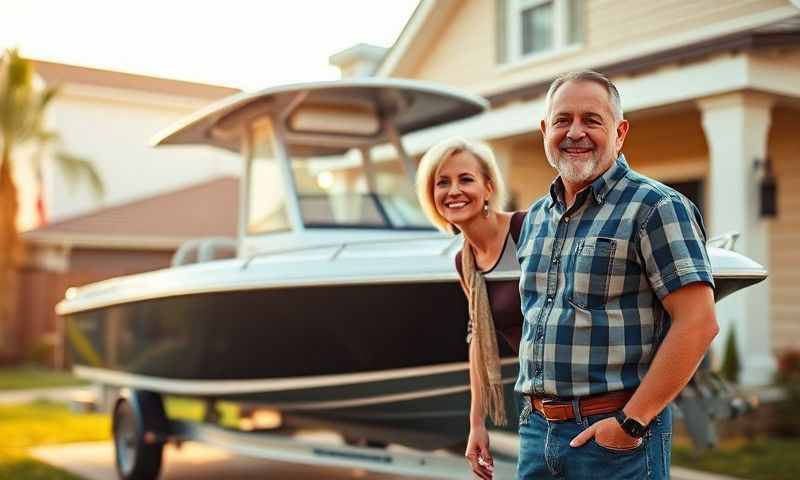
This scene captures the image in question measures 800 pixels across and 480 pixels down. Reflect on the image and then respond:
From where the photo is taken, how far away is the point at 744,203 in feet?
26.4

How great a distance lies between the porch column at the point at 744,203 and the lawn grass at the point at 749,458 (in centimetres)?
69

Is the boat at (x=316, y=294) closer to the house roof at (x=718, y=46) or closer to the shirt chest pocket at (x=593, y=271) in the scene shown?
the shirt chest pocket at (x=593, y=271)

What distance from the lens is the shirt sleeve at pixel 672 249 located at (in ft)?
7.39

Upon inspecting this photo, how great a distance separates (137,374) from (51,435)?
2.65 meters

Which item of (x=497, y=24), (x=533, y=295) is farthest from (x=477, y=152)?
(x=497, y=24)

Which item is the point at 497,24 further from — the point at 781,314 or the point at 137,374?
the point at 137,374

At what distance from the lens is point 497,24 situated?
1138 centimetres

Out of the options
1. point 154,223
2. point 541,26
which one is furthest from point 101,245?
point 541,26

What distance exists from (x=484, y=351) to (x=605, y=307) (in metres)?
0.85

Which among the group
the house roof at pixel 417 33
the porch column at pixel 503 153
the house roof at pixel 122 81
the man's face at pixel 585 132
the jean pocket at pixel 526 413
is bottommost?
the jean pocket at pixel 526 413

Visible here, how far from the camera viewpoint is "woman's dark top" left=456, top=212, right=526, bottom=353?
316cm

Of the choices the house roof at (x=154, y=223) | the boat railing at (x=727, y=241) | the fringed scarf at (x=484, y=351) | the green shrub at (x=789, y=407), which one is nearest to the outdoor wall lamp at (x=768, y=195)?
the green shrub at (x=789, y=407)

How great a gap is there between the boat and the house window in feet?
10.7

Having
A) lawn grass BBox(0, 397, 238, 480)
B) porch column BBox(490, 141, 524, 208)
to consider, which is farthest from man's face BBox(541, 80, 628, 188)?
porch column BBox(490, 141, 524, 208)
